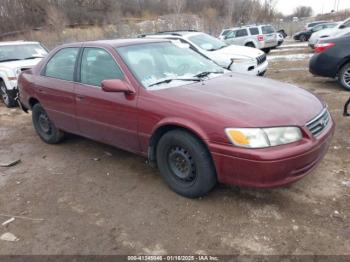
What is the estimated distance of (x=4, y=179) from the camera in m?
4.21

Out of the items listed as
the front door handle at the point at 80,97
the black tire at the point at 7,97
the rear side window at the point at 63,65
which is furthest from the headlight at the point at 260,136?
the black tire at the point at 7,97

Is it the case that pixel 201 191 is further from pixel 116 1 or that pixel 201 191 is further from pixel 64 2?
pixel 116 1

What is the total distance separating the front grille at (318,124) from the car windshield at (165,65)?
1368 millimetres

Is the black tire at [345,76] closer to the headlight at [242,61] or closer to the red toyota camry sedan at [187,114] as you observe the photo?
the headlight at [242,61]

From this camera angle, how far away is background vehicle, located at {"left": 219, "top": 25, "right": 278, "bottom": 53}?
19.2 m

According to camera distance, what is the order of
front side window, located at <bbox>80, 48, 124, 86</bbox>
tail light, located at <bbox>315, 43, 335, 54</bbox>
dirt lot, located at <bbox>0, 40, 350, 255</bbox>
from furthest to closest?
1. tail light, located at <bbox>315, 43, 335, 54</bbox>
2. front side window, located at <bbox>80, 48, 124, 86</bbox>
3. dirt lot, located at <bbox>0, 40, 350, 255</bbox>

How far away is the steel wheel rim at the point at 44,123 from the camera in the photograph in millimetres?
5213

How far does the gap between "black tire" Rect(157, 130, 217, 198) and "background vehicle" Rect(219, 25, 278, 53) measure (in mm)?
17279

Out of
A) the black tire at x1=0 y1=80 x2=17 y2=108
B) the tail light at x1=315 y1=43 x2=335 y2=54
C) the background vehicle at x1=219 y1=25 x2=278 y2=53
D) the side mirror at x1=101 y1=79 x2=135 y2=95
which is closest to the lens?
the side mirror at x1=101 y1=79 x2=135 y2=95

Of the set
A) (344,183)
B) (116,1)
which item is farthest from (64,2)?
(344,183)

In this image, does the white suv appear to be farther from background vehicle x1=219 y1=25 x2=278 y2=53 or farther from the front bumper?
background vehicle x1=219 y1=25 x2=278 y2=53

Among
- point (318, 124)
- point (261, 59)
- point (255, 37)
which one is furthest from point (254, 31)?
point (318, 124)

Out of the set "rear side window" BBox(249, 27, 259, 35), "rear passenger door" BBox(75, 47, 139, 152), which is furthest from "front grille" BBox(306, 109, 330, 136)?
"rear side window" BBox(249, 27, 259, 35)

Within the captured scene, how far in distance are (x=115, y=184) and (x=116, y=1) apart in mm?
67861
